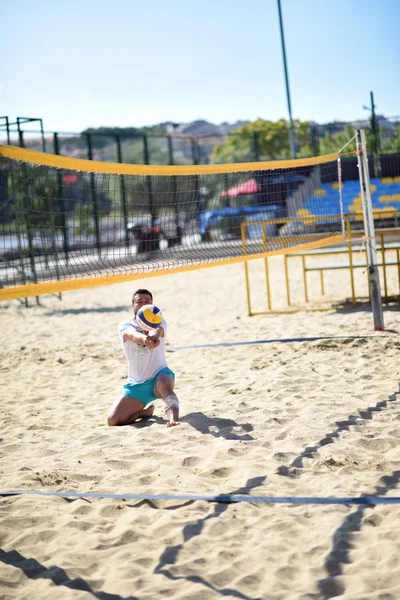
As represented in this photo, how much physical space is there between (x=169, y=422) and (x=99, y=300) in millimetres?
8151

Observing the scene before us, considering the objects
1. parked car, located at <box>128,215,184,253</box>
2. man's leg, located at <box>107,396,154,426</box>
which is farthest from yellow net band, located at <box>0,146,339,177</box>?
man's leg, located at <box>107,396,154,426</box>

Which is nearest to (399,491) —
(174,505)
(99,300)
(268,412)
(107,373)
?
(174,505)

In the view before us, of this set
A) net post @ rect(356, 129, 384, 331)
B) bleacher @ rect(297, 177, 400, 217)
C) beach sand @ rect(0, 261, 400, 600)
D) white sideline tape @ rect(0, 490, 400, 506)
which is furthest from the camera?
bleacher @ rect(297, 177, 400, 217)

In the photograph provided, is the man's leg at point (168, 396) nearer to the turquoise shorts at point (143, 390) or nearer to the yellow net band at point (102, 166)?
the turquoise shorts at point (143, 390)

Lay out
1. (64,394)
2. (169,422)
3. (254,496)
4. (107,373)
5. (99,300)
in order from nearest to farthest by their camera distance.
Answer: (254,496)
(169,422)
(64,394)
(107,373)
(99,300)

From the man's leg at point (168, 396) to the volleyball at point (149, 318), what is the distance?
1.36ft

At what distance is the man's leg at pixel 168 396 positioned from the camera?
4.50 metres

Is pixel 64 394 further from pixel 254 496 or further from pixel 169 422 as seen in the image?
pixel 254 496

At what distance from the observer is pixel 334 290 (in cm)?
1071

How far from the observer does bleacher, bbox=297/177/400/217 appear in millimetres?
19609

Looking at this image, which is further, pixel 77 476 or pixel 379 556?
pixel 77 476

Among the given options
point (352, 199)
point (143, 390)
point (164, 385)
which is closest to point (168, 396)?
point (164, 385)

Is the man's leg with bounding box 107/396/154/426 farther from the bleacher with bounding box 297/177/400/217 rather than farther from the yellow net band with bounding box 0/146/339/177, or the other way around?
the bleacher with bounding box 297/177/400/217

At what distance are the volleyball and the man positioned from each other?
67 millimetres
